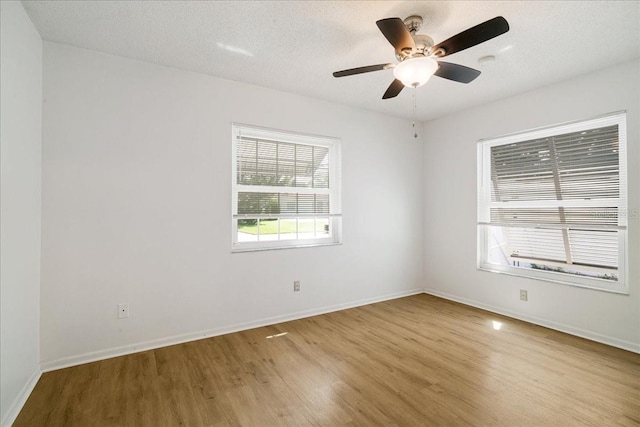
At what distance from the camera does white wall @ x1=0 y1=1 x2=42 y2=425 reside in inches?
68.6

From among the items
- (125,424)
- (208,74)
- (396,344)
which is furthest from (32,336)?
(396,344)

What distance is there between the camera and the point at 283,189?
11.5 feet

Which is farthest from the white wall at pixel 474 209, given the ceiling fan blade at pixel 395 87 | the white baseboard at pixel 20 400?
the white baseboard at pixel 20 400

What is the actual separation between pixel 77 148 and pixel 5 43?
0.86 metres

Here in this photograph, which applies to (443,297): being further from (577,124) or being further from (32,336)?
(32,336)

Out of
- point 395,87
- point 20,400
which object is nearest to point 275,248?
point 395,87

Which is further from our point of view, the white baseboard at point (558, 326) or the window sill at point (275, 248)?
the window sill at point (275, 248)

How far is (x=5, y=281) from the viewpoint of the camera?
5.77ft

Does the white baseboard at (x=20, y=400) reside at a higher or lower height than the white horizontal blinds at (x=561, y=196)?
lower

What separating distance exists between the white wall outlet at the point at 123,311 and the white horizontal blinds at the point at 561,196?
4113mm

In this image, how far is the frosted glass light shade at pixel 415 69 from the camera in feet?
6.19

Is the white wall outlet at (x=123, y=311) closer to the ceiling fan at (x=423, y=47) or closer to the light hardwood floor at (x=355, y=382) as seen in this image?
the light hardwood floor at (x=355, y=382)

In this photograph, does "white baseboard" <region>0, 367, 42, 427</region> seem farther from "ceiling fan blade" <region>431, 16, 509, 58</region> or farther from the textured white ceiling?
"ceiling fan blade" <region>431, 16, 509, 58</region>

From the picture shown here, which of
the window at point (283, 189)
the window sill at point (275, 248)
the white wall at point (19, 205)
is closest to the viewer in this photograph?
the white wall at point (19, 205)
